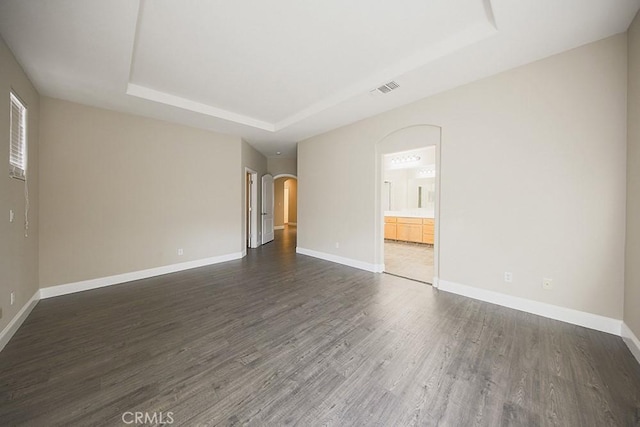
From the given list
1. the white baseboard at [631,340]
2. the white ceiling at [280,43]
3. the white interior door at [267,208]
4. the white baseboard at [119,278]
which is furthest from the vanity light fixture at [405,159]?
the white baseboard at [119,278]

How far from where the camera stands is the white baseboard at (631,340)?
191 centimetres

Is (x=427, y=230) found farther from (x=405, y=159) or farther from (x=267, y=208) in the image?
(x=267, y=208)

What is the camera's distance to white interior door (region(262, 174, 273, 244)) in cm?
729

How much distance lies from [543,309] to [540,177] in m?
1.50

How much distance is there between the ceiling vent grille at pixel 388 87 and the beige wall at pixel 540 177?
68 cm

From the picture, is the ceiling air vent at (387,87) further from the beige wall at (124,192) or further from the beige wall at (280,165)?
the beige wall at (280,165)

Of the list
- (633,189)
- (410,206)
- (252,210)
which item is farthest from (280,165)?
(633,189)

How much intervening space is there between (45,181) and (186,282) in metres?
2.30

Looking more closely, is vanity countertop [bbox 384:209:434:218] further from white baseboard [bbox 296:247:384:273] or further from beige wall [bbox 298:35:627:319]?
beige wall [bbox 298:35:627:319]

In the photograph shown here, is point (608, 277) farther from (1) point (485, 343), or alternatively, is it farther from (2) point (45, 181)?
(2) point (45, 181)

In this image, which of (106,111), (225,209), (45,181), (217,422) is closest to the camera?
(217,422)

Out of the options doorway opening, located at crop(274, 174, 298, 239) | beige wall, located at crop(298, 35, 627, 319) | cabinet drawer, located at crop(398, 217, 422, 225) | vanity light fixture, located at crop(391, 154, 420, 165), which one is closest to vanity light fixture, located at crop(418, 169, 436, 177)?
vanity light fixture, located at crop(391, 154, 420, 165)

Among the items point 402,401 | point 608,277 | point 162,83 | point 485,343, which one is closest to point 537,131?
point 608,277

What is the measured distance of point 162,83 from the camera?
3.20 m
